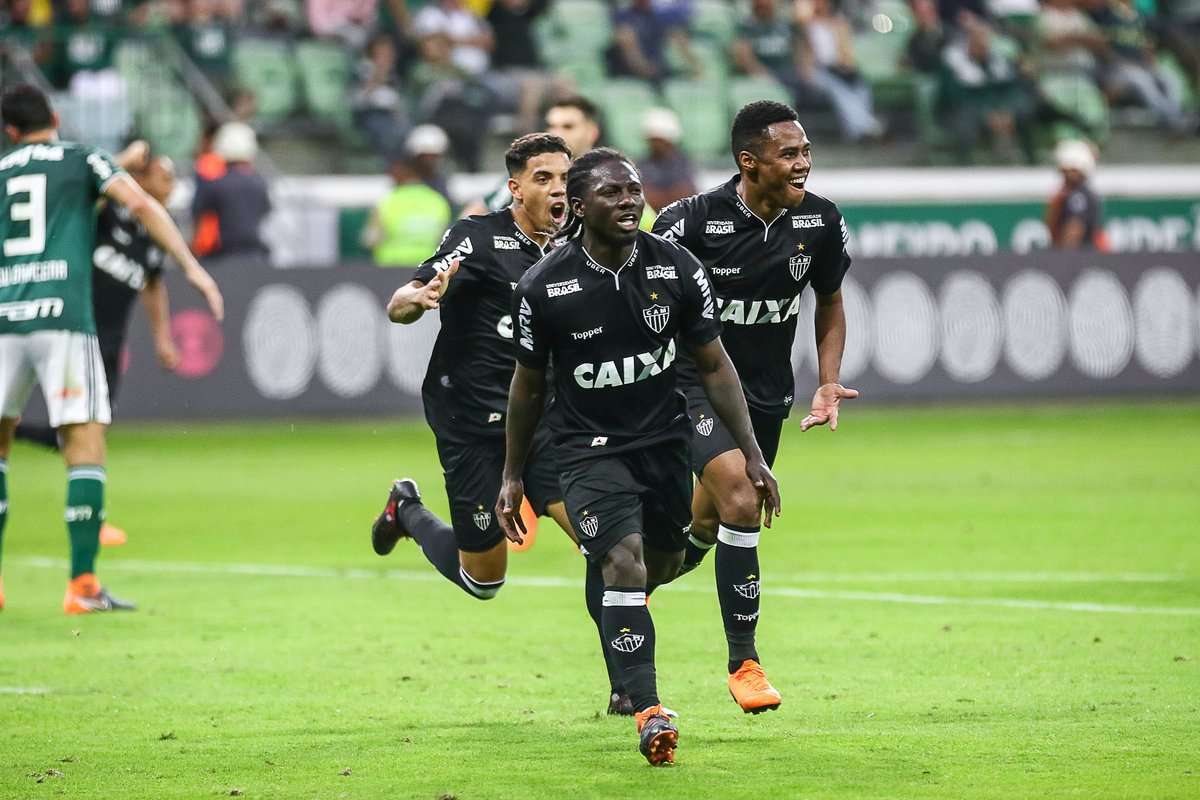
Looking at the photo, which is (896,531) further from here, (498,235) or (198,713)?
(198,713)

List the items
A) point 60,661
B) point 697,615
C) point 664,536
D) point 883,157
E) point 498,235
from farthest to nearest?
point 883,157
point 697,615
point 60,661
point 498,235
point 664,536

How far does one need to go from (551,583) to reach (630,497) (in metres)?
4.53

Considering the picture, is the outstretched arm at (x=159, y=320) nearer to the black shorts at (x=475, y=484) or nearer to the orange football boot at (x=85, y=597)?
the orange football boot at (x=85, y=597)

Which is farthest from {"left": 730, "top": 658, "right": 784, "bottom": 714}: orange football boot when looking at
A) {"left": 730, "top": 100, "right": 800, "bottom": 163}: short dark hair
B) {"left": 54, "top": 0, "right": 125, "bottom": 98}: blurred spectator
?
{"left": 54, "top": 0, "right": 125, "bottom": 98}: blurred spectator

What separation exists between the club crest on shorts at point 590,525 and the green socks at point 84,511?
4216 mm

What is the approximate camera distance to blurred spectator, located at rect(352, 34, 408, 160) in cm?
2472

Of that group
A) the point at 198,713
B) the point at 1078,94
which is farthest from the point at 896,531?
the point at 1078,94

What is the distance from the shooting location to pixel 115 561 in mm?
12492

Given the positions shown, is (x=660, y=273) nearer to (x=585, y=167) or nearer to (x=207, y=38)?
(x=585, y=167)

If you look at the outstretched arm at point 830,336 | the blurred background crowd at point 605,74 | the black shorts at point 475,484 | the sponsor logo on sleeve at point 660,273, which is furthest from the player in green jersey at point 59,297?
the blurred background crowd at point 605,74

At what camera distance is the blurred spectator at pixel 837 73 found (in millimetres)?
27188

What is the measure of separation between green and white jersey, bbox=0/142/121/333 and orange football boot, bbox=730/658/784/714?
4.58 m

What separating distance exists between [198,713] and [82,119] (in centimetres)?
1629

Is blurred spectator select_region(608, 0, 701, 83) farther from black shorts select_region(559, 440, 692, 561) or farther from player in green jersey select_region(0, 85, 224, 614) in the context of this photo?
black shorts select_region(559, 440, 692, 561)
